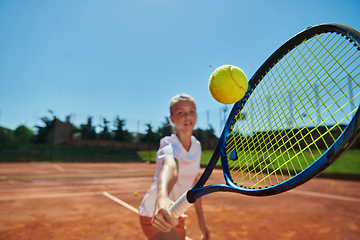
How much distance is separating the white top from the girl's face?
0.35 feet

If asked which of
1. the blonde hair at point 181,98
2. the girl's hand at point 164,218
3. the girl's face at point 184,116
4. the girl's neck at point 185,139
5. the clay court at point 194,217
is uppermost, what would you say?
the blonde hair at point 181,98

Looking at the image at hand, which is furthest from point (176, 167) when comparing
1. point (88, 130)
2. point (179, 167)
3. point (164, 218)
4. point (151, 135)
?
point (88, 130)

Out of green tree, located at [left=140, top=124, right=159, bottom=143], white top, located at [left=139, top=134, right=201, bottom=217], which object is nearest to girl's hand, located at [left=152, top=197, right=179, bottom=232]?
white top, located at [left=139, top=134, right=201, bottom=217]

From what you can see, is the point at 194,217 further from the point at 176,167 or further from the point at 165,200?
the point at 165,200

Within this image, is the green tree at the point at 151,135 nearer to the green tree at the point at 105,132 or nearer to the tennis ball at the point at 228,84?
the green tree at the point at 105,132

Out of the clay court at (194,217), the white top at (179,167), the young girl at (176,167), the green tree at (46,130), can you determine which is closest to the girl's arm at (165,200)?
the young girl at (176,167)

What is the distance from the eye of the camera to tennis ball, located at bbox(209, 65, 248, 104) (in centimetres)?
163

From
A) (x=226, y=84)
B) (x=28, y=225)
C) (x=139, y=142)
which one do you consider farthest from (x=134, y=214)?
(x=139, y=142)

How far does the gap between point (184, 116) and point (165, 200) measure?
2.57 feet

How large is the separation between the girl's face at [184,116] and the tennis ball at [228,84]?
375mm

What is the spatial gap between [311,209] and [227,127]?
4.25 metres

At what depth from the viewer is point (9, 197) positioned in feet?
18.6

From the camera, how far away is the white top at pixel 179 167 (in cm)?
178

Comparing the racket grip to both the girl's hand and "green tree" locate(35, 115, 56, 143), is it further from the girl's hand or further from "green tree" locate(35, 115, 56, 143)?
"green tree" locate(35, 115, 56, 143)
